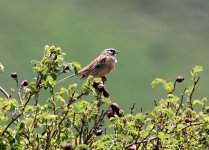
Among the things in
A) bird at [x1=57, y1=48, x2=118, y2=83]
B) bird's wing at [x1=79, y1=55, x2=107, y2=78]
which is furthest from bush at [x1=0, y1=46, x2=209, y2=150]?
bird's wing at [x1=79, y1=55, x2=107, y2=78]

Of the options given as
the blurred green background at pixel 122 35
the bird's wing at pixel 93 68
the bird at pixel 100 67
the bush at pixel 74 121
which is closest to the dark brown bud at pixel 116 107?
the bush at pixel 74 121

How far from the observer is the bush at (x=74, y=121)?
5383 mm

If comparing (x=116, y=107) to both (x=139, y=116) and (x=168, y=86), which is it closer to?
(x=139, y=116)

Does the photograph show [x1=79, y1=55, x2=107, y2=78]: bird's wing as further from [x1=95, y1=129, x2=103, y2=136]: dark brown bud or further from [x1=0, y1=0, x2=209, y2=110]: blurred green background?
[x1=0, y1=0, x2=209, y2=110]: blurred green background

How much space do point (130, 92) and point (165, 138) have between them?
98.8ft

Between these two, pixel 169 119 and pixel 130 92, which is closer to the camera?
pixel 169 119

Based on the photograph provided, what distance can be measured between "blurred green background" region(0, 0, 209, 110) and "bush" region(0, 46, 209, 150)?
27009 millimetres

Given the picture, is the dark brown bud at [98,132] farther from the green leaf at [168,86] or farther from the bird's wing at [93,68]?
the bird's wing at [93,68]

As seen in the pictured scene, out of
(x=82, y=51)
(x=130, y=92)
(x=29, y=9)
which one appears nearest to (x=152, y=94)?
(x=130, y=92)

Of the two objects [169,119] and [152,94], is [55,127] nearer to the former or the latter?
[169,119]

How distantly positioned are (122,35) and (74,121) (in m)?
45.6

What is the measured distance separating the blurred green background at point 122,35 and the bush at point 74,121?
27.0m

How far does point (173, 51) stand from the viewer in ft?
160

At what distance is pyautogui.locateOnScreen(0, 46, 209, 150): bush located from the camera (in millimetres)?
5383
